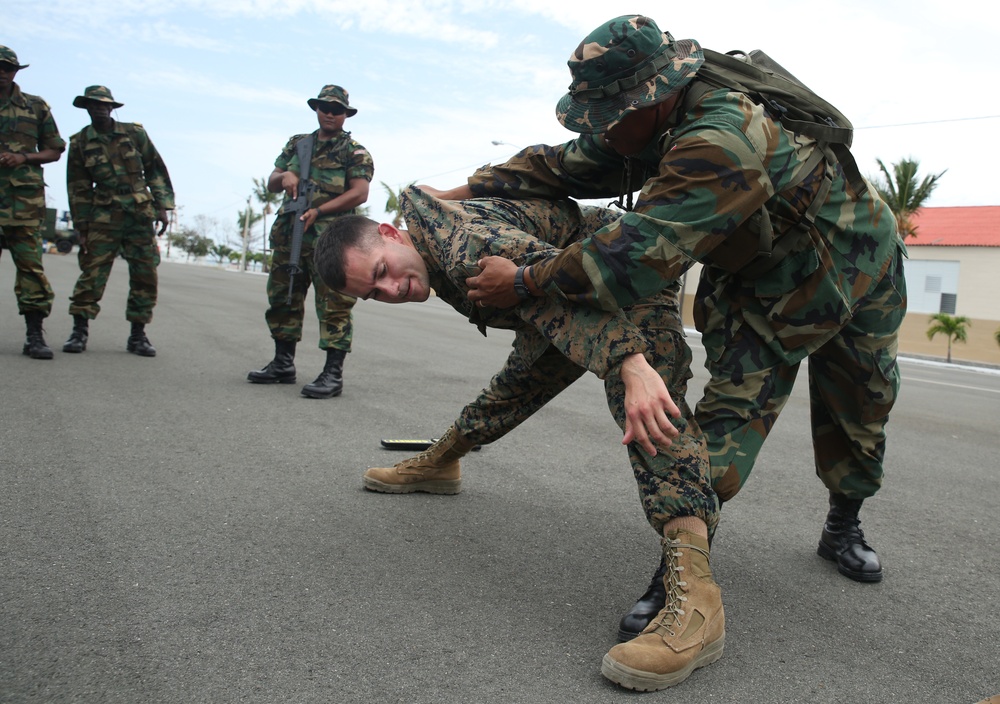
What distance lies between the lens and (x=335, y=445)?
429cm

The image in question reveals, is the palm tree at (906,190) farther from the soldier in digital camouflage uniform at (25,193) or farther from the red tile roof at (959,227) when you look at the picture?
the soldier in digital camouflage uniform at (25,193)

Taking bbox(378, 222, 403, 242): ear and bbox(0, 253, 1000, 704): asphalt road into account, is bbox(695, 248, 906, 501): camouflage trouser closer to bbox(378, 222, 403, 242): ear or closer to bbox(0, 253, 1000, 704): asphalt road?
bbox(0, 253, 1000, 704): asphalt road

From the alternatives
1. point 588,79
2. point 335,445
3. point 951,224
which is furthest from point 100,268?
point 951,224

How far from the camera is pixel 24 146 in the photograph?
21.1ft

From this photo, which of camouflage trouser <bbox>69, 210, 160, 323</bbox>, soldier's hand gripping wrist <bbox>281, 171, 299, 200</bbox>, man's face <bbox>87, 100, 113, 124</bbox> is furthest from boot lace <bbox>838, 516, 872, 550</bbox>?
man's face <bbox>87, 100, 113, 124</bbox>

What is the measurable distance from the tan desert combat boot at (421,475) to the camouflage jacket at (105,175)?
451cm

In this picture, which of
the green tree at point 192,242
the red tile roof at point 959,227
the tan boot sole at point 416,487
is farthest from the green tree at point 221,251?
the tan boot sole at point 416,487

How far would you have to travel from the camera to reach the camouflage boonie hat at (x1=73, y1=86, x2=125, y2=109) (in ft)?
21.9

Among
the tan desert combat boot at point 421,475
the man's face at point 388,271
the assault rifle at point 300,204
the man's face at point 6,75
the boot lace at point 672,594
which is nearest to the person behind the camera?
the boot lace at point 672,594

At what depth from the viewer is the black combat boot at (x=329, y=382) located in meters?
5.56

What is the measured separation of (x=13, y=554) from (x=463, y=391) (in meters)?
4.19

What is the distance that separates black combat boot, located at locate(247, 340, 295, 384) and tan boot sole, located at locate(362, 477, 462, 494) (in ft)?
8.86

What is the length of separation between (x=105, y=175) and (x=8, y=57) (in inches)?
41.1

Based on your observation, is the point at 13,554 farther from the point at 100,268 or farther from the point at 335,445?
the point at 100,268
